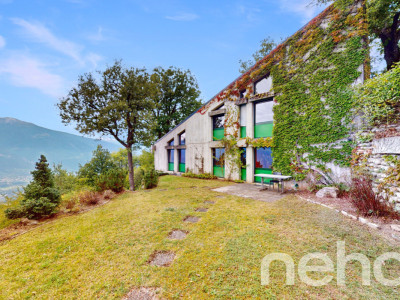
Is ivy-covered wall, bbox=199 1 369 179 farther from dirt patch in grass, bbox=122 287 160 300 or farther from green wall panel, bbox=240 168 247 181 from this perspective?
dirt patch in grass, bbox=122 287 160 300

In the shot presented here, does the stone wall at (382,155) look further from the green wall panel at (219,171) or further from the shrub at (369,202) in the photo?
the green wall panel at (219,171)

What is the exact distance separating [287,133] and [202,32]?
71.7ft

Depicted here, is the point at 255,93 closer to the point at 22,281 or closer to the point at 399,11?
the point at 399,11

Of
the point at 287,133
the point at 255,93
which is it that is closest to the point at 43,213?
the point at 287,133

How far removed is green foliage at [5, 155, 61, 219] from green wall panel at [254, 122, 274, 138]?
35.8 ft

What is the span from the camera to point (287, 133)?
9.03 metres

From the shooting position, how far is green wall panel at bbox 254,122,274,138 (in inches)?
399

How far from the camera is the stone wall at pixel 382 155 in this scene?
14.7ft

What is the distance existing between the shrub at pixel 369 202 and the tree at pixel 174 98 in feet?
68.9

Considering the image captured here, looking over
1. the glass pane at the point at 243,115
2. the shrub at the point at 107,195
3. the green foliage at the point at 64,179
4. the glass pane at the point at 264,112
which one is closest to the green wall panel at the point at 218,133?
the glass pane at the point at 243,115

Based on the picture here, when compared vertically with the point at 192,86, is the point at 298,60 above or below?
below

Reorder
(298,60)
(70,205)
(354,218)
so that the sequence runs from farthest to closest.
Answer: (298,60) < (70,205) < (354,218)

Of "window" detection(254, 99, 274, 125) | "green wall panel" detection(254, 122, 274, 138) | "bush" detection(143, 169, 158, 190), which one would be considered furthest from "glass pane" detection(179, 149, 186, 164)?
"window" detection(254, 99, 274, 125)

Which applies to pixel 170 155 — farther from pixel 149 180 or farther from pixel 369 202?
pixel 369 202
